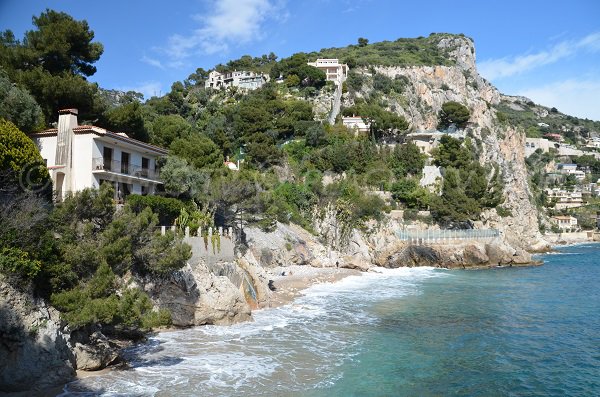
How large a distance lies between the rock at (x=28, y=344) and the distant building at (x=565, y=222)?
104643 millimetres

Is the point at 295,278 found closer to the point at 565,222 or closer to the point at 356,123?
the point at 356,123

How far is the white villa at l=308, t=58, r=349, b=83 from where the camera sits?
7887 cm

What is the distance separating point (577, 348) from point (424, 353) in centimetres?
572

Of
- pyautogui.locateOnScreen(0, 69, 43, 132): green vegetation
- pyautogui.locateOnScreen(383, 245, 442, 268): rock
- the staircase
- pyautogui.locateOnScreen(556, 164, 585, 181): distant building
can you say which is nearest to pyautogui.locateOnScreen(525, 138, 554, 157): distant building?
pyautogui.locateOnScreen(556, 164, 585, 181): distant building

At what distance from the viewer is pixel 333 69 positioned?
267 ft

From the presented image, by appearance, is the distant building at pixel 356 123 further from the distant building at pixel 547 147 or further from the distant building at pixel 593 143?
the distant building at pixel 593 143

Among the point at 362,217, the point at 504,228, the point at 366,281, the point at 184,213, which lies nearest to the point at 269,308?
the point at 184,213

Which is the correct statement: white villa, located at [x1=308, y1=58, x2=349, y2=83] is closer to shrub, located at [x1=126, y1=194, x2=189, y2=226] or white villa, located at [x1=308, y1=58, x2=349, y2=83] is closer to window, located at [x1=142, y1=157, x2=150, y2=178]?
window, located at [x1=142, y1=157, x2=150, y2=178]

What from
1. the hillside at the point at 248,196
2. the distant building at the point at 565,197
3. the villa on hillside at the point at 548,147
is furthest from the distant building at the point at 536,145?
the hillside at the point at 248,196

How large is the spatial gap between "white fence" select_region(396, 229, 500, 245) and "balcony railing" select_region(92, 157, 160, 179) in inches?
1110

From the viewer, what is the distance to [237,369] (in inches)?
526

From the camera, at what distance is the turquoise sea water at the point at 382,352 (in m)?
12.2

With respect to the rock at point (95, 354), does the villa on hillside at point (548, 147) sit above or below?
above

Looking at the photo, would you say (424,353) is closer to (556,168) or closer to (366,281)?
(366,281)
